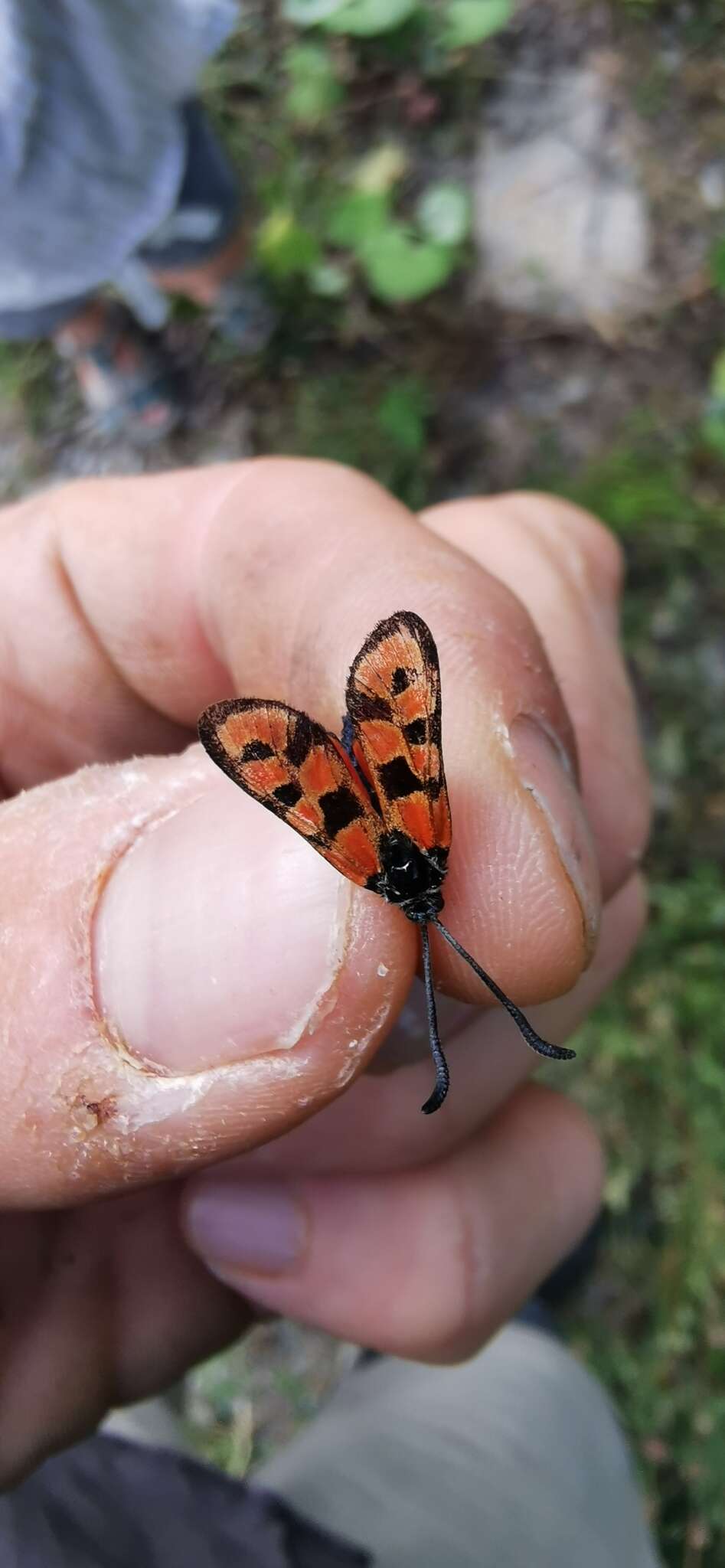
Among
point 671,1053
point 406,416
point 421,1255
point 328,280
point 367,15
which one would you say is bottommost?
point 671,1053

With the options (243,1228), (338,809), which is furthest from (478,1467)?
(338,809)

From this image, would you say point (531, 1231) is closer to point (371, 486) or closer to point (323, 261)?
point (371, 486)

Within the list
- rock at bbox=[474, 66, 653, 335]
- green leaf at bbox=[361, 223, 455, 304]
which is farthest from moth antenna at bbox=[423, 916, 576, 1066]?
rock at bbox=[474, 66, 653, 335]

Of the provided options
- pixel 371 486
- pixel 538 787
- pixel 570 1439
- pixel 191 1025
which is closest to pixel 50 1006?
pixel 191 1025

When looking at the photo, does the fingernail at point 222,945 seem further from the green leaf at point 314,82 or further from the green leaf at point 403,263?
the green leaf at point 314,82

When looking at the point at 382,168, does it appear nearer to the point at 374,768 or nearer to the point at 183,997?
the point at 374,768

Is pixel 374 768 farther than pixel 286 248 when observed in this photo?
No
